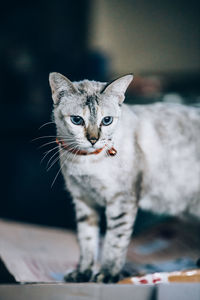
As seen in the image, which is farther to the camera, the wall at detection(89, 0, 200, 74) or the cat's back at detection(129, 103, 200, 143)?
the wall at detection(89, 0, 200, 74)

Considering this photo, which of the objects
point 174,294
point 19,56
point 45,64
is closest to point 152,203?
point 174,294

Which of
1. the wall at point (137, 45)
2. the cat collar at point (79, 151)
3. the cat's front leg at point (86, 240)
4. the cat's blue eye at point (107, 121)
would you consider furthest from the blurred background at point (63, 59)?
the cat's blue eye at point (107, 121)

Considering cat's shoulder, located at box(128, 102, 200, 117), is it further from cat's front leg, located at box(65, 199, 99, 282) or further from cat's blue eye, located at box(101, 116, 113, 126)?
cat's front leg, located at box(65, 199, 99, 282)

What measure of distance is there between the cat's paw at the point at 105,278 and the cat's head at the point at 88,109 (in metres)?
0.35

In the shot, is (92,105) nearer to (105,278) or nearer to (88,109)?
(88,109)

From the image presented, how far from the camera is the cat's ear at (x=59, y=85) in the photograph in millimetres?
705

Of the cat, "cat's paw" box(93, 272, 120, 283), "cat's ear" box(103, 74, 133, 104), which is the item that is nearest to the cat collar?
the cat

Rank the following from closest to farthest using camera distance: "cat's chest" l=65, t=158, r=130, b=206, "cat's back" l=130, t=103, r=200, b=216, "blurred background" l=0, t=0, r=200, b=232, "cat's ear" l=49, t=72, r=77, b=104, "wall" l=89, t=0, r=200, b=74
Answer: "cat's ear" l=49, t=72, r=77, b=104, "cat's chest" l=65, t=158, r=130, b=206, "cat's back" l=130, t=103, r=200, b=216, "blurred background" l=0, t=0, r=200, b=232, "wall" l=89, t=0, r=200, b=74

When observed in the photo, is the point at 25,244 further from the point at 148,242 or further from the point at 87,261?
the point at 148,242

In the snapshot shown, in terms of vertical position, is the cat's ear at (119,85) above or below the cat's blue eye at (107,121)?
above

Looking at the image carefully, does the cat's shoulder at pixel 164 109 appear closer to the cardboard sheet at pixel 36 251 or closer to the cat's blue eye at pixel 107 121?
the cat's blue eye at pixel 107 121

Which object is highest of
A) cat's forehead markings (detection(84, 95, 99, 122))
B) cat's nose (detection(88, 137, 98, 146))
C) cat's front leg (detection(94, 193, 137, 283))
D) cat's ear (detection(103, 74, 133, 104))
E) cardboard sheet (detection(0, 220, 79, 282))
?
cat's ear (detection(103, 74, 133, 104))

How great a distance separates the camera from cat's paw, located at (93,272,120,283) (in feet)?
2.89

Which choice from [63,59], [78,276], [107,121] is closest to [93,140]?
[107,121]
